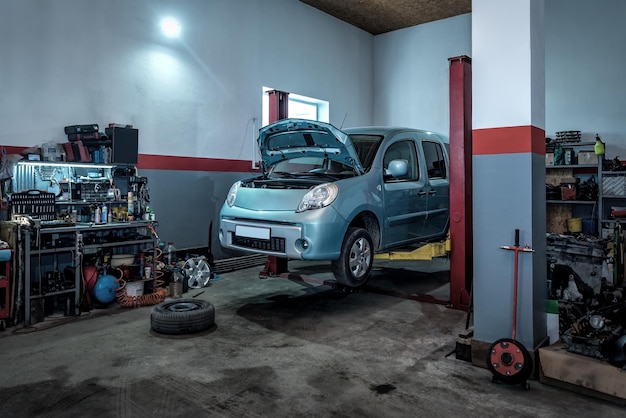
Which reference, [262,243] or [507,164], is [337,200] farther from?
[507,164]

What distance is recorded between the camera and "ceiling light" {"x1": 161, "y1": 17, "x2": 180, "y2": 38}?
591 cm

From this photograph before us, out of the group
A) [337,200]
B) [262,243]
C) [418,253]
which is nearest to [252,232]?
[262,243]

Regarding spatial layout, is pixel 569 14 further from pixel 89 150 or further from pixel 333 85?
pixel 89 150

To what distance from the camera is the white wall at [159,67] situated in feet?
15.5

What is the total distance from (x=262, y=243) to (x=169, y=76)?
131 inches

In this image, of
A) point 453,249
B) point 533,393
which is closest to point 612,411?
point 533,393

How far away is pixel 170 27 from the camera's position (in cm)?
598

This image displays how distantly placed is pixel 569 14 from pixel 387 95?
3.59 m

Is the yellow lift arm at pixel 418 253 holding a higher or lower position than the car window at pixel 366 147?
lower

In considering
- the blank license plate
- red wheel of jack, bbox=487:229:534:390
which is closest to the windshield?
the blank license plate

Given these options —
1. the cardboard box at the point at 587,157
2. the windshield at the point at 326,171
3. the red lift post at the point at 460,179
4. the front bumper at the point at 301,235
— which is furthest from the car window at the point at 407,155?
the cardboard box at the point at 587,157

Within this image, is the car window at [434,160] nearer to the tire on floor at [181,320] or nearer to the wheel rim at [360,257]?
the wheel rim at [360,257]

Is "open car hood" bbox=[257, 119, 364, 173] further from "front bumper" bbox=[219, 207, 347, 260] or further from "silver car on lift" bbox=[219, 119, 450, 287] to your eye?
"front bumper" bbox=[219, 207, 347, 260]

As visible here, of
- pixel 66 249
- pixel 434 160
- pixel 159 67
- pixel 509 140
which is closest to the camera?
pixel 509 140
